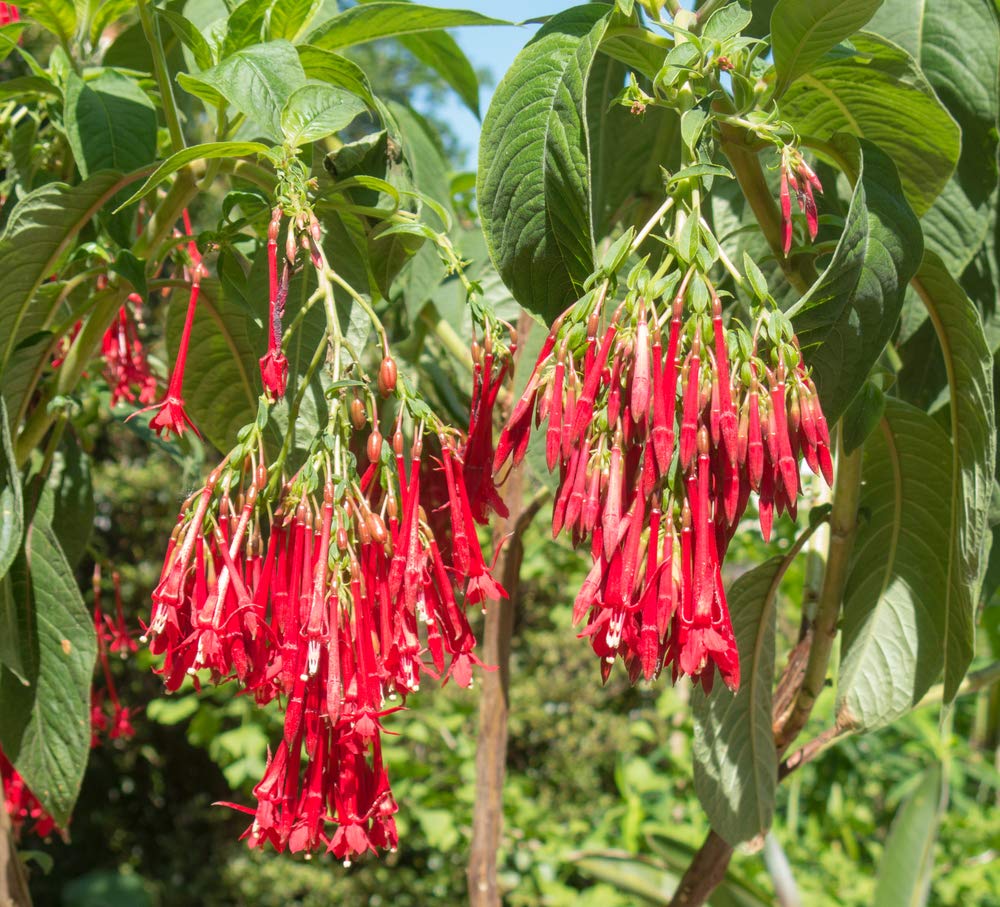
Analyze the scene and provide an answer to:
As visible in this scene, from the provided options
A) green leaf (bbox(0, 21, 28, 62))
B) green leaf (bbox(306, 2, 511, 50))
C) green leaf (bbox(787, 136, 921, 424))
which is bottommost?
green leaf (bbox(787, 136, 921, 424))

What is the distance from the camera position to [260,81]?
23.1 inches

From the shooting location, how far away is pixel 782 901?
1453mm

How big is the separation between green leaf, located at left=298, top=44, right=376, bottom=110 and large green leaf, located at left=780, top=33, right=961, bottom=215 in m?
0.27

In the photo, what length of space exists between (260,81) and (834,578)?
53 centimetres

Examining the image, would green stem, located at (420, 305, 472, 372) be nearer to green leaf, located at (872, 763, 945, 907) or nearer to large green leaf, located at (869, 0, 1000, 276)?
large green leaf, located at (869, 0, 1000, 276)

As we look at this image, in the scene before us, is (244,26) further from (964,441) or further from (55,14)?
(964,441)

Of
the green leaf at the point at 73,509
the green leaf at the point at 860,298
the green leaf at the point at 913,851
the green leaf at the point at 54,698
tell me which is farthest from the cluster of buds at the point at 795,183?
the green leaf at the point at 913,851

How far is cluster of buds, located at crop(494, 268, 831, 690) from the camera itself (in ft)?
1.56

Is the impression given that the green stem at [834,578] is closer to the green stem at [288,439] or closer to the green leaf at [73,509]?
the green stem at [288,439]

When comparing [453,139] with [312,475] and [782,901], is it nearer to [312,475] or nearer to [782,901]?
[782,901]

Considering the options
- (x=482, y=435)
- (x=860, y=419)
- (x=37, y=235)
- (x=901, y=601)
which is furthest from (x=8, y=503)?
(x=901, y=601)

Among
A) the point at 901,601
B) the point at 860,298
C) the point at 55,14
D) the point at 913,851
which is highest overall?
the point at 55,14

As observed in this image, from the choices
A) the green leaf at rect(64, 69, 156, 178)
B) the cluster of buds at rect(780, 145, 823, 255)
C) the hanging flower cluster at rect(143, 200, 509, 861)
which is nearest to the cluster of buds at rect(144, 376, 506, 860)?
the hanging flower cluster at rect(143, 200, 509, 861)

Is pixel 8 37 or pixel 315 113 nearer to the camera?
pixel 315 113
